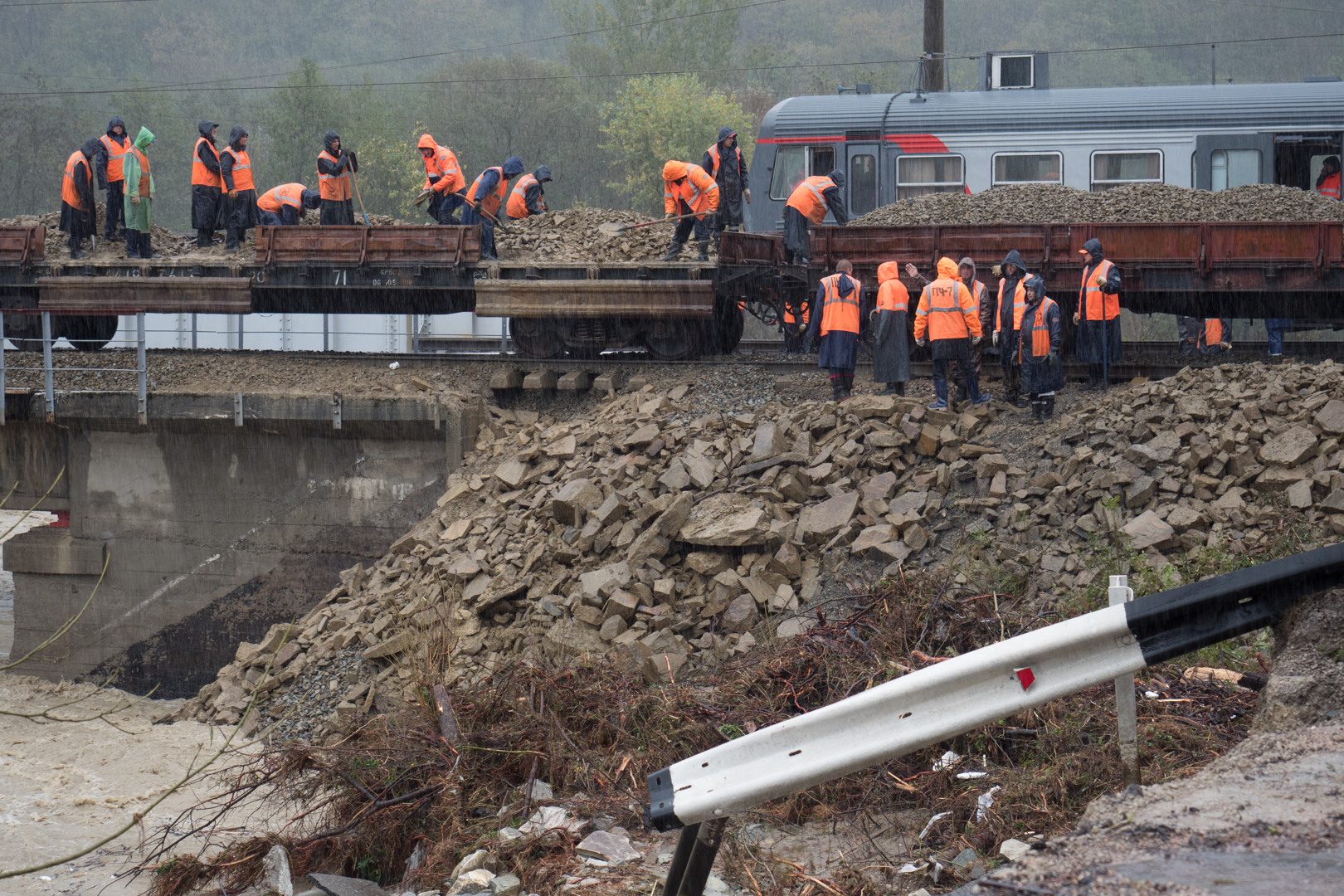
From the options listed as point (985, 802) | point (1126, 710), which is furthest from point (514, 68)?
point (1126, 710)

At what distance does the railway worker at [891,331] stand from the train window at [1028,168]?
4583mm

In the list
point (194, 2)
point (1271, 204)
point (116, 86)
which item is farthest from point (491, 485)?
point (194, 2)

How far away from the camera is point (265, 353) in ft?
44.5

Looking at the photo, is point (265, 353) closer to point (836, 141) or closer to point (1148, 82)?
point (836, 141)

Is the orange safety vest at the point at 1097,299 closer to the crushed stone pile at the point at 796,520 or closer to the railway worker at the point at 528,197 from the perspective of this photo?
the crushed stone pile at the point at 796,520

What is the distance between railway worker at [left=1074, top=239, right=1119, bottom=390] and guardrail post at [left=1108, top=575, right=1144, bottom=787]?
8.11 metres

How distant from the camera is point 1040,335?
1005 cm

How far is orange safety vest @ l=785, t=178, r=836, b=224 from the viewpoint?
41.9 feet

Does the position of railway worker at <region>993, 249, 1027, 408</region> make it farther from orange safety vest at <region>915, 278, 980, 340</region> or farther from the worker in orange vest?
the worker in orange vest

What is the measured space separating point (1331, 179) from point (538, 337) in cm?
1017

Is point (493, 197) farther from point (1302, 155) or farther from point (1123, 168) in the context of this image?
point (1302, 155)

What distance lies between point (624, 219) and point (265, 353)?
4.99 metres

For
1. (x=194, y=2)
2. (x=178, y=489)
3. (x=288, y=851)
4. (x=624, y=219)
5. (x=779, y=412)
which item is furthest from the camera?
(x=194, y=2)

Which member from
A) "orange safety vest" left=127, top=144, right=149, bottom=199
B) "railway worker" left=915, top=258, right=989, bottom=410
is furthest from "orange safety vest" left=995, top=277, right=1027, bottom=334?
"orange safety vest" left=127, top=144, right=149, bottom=199
